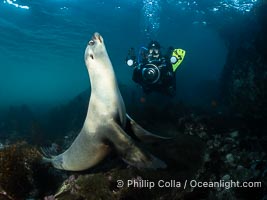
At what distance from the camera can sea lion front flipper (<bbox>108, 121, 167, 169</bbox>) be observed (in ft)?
13.1

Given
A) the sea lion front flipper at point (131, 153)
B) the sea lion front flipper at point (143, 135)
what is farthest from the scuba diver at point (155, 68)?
the sea lion front flipper at point (131, 153)

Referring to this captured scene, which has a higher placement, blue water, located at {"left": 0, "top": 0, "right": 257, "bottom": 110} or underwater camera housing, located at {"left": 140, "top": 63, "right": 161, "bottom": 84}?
blue water, located at {"left": 0, "top": 0, "right": 257, "bottom": 110}

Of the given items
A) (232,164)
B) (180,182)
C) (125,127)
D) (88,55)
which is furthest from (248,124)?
(88,55)

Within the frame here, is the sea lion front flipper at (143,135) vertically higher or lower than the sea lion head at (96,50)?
lower

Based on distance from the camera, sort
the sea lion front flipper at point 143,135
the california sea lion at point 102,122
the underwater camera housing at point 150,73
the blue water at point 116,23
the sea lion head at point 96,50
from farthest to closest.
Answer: the blue water at point 116,23
the underwater camera housing at point 150,73
the sea lion front flipper at point 143,135
the sea lion head at point 96,50
the california sea lion at point 102,122

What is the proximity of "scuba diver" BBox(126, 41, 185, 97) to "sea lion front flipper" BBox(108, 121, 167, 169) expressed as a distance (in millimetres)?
4083

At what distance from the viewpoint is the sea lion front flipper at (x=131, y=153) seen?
4.00 metres

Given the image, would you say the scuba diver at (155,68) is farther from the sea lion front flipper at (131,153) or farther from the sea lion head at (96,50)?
the sea lion front flipper at (131,153)

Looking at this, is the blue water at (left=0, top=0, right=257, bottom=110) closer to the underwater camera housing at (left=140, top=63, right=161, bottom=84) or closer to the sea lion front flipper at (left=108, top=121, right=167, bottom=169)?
the underwater camera housing at (left=140, top=63, right=161, bottom=84)

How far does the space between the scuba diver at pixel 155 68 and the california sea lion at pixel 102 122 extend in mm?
3500

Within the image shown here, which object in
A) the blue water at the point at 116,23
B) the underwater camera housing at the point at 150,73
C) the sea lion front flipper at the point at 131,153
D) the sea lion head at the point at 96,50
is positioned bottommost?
the sea lion front flipper at the point at 131,153

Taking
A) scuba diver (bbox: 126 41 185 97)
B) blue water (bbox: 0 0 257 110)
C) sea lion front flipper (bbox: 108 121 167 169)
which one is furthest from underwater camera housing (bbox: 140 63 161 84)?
blue water (bbox: 0 0 257 110)

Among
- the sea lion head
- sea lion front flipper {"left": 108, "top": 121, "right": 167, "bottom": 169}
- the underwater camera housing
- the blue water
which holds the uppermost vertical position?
the blue water

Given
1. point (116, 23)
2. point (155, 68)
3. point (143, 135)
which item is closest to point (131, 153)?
point (143, 135)
